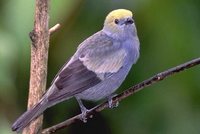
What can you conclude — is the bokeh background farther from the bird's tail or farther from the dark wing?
the bird's tail

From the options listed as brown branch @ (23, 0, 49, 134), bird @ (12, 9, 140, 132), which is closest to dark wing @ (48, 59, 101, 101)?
bird @ (12, 9, 140, 132)

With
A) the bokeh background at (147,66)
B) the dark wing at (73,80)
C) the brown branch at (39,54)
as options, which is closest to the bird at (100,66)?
the dark wing at (73,80)

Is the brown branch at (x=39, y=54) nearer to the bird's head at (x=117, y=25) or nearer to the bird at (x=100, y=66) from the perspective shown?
the bird at (x=100, y=66)

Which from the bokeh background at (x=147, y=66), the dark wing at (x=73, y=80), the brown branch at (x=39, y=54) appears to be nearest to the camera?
the brown branch at (x=39, y=54)

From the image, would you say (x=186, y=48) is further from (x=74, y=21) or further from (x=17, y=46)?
(x=17, y=46)

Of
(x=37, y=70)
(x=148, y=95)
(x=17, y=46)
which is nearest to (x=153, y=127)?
(x=148, y=95)

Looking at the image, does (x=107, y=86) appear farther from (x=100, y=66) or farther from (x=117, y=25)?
(x=117, y=25)

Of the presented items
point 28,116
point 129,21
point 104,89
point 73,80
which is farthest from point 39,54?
point 129,21
